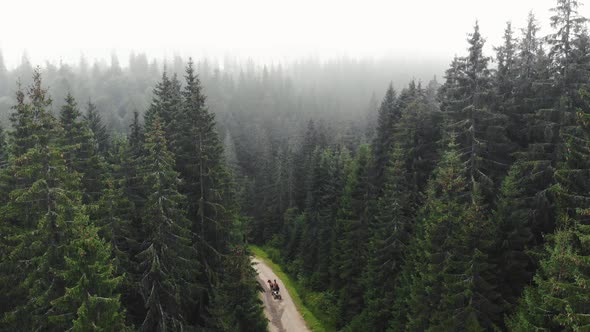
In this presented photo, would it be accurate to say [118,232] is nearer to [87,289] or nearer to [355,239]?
[87,289]

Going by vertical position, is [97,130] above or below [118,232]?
above

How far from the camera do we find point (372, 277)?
101 ft

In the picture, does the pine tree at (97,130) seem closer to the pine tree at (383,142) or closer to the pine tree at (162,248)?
the pine tree at (162,248)

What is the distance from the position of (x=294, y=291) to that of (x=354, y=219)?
13.1 m

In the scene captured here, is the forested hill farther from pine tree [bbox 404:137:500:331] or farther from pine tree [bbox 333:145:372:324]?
pine tree [bbox 333:145:372:324]

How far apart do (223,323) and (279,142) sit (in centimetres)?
8339

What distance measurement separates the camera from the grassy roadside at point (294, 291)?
36841 mm

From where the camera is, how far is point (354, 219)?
38125 millimetres

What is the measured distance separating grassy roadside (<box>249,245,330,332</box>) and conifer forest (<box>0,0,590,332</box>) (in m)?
0.75

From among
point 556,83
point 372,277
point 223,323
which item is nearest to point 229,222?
point 223,323

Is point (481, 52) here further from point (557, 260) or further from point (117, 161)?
point (117, 161)

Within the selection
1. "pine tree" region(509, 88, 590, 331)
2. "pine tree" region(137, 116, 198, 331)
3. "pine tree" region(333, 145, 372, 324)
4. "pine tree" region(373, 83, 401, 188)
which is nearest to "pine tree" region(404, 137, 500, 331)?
"pine tree" region(509, 88, 590, 331)

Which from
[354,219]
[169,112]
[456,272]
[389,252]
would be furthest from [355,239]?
[169,112]

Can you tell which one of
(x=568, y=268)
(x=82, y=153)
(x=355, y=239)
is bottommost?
(x=355, y=239)
